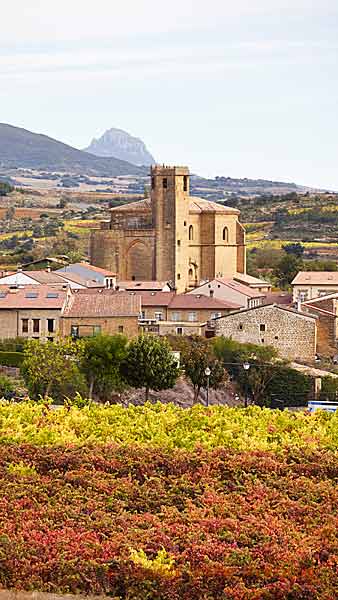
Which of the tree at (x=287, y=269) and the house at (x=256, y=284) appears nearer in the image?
the house at (x=256, y=284)

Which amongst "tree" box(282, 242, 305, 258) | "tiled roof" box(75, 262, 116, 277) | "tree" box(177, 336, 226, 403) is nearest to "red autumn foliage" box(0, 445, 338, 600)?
"tree" box(177, 336, 226, 403)

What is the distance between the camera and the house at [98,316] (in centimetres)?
4609

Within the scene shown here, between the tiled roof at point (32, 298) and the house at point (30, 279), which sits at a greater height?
the house at point (30, 279)

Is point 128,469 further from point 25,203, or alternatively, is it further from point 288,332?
point 25,203

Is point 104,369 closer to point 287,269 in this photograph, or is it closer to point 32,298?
point 32,298

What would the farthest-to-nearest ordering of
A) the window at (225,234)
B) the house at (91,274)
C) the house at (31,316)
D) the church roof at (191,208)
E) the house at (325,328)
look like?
the window at (225,234) < the church roof at (191,208) < the house at (91,274) < the house at (325,328) < the house at (31,316)

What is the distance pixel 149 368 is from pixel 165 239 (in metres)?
27.5

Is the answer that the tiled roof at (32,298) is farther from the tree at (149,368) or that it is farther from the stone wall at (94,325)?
the tree at (149,368)

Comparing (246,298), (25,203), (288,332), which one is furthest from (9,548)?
(25,203)

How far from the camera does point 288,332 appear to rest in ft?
161

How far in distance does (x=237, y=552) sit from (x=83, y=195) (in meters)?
175

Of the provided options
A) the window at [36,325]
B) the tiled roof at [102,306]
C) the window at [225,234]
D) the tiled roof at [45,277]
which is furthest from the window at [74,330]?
the window at [225,234]

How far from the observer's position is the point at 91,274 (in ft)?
197

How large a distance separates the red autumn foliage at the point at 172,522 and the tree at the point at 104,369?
2384 centimetres
